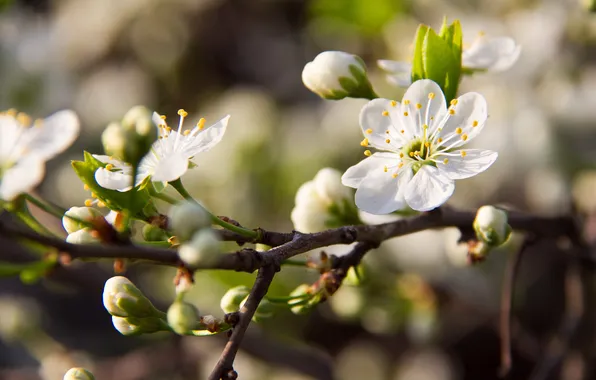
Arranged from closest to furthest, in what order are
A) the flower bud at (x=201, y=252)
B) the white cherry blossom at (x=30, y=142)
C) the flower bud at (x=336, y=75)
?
the flower bud at (x=201, y=252) < the white cherry blossom at (x=30, y=142) < the flower bud at (x=336, y=75)

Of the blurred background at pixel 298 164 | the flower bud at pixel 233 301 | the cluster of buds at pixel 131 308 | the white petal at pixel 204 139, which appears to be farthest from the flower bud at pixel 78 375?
the blurred background at pixel 298 164

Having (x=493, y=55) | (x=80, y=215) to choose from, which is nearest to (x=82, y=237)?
(x=80, y=215)

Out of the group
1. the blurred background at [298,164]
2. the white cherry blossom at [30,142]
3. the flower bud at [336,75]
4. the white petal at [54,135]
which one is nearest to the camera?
the white cherry blossom at [30,142]

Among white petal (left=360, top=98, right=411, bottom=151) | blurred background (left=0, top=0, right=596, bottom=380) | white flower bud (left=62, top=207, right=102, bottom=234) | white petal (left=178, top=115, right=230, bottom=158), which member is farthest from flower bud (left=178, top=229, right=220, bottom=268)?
blurred background (left=0, top=0, right=596, bottom=380)

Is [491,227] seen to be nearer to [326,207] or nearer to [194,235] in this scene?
[326,207]

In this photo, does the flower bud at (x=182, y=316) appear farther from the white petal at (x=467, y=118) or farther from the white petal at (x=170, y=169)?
the white petal at (x=467, y=118)

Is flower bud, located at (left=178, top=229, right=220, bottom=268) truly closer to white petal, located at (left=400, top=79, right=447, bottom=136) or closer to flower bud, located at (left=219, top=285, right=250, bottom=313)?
flower bud, located at (left=219, top=285, right=250, bottom=313)
